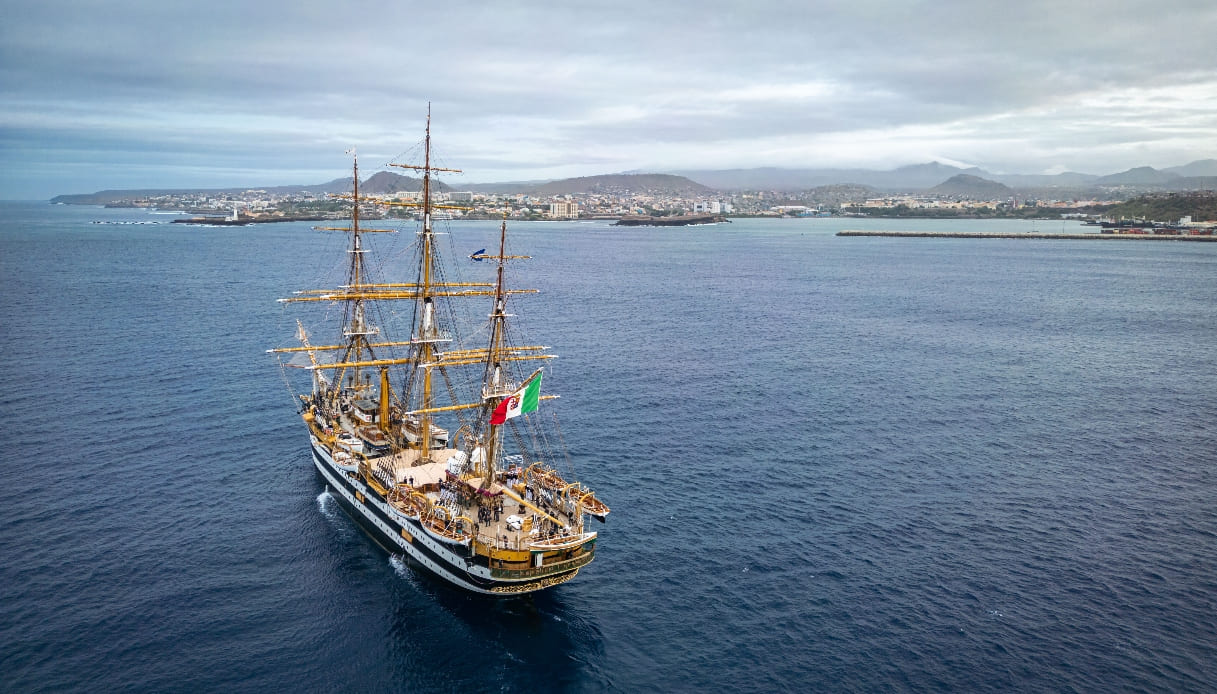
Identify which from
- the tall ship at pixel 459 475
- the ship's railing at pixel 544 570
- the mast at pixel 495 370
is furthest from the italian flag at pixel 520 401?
the ship's railing at pixel 544 570

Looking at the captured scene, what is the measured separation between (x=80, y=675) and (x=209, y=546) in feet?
37.2

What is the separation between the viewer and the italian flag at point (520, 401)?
4184cm

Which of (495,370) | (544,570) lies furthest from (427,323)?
(544,570)

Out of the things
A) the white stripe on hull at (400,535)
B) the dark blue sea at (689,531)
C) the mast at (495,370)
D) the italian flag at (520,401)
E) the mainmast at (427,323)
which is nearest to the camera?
the dark blue sea at (689,531)

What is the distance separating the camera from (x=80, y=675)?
107 feet

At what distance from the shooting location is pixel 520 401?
42.1 m

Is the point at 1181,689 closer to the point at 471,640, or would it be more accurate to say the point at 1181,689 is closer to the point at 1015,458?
the point at 1015,458

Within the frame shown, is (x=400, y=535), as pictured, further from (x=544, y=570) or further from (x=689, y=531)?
(x=689, y=531)

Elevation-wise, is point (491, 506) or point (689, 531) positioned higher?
point (491, 506)

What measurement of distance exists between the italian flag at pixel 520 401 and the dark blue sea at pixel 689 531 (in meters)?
9.96

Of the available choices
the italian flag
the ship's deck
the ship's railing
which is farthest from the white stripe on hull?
the italian flag

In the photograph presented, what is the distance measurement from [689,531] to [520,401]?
13671 mm

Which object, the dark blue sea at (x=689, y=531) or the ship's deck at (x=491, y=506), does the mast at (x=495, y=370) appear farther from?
the dark blue sea at (x=689, y=531)

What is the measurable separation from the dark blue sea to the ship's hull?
1130mm
